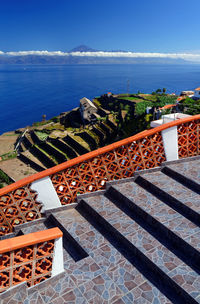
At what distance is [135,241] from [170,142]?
2.53 meters

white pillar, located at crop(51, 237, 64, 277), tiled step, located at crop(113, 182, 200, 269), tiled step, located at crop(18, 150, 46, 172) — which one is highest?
tiled step, located at crop(113, 182, 200, 269)

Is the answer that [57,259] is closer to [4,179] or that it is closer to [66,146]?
[4,179]

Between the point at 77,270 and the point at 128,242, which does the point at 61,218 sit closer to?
the point at 77,270

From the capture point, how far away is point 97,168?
4656 millimetres

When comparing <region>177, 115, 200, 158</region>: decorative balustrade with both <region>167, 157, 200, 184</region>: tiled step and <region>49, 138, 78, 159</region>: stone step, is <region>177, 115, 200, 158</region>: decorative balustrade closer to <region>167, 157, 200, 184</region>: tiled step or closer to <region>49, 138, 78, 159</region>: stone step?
<region>167, 157, 200, 184</region>: tiled step

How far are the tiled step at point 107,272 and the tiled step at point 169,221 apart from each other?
768 millimetres

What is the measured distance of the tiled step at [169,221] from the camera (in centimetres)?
322

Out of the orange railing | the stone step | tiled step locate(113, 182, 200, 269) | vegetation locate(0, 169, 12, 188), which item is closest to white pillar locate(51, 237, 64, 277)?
the orange railing

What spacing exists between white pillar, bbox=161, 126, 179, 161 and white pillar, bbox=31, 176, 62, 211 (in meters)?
2.74

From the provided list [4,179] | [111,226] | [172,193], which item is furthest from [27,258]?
[4,179]

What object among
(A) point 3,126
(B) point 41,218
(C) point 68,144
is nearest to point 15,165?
(C) point 68,144

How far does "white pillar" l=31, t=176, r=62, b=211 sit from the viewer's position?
4.20 meters

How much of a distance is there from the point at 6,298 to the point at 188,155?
4.66 metres

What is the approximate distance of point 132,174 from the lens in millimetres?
4906
